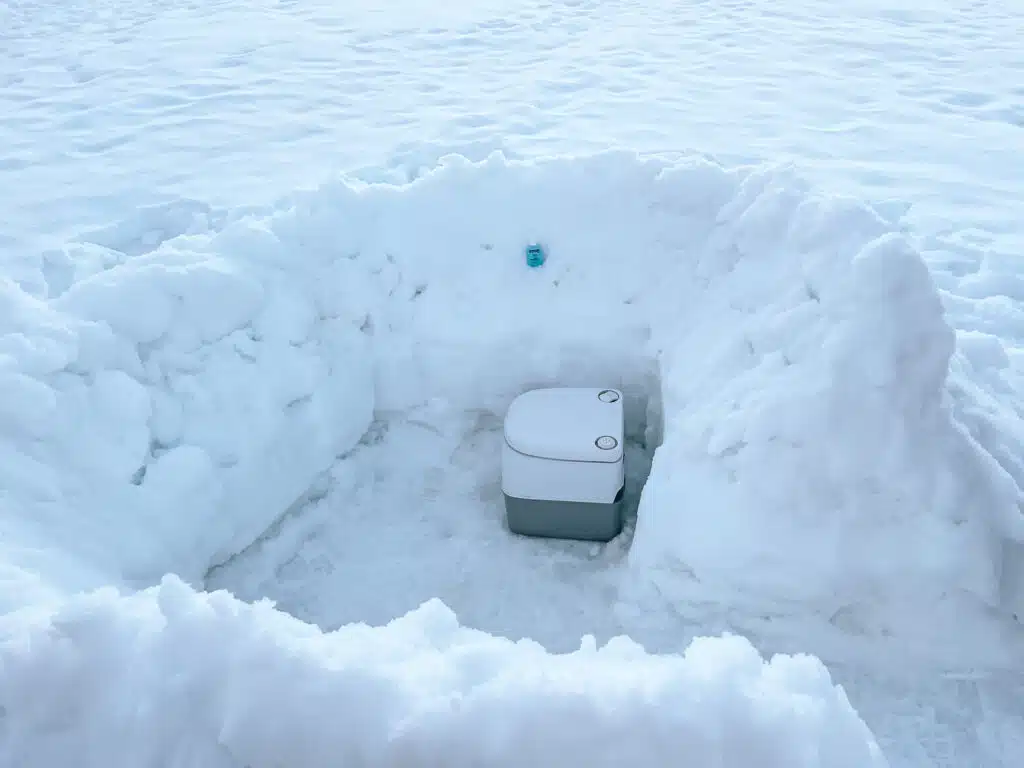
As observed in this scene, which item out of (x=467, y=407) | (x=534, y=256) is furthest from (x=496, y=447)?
(x=534, y=256)

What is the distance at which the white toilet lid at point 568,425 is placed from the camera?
104 inches

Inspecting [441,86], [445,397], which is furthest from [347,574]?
[441,86]

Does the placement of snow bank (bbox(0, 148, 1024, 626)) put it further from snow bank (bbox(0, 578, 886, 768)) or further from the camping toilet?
snow bank (bbox(0, 578, 886, 768))

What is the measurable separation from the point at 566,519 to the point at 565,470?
7.6 inches

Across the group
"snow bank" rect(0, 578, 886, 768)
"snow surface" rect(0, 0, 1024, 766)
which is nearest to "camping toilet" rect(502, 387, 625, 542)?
"snow surface" rect(0, 0, 1024, 766)

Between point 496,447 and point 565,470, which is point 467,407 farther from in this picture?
point 565,470

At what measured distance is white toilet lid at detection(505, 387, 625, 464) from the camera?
2654mm

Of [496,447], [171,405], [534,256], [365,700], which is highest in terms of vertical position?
[365,700]

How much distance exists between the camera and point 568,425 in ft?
8.98

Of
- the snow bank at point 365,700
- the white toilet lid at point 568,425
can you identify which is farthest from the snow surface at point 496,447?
the white toilet lid at point 568,425

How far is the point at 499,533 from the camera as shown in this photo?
2.84m

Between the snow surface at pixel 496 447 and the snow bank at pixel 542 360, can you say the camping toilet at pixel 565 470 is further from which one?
the snow bank at pixel 542 360

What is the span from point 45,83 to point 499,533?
16.1ft

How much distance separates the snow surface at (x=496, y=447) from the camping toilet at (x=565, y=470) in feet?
0.33
